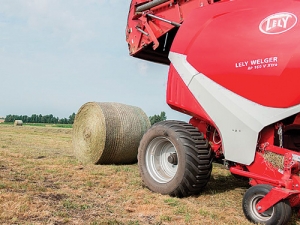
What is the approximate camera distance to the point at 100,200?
14.2 ft

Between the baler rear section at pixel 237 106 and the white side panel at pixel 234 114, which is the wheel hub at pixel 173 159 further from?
the white side panel at pixel 234 114

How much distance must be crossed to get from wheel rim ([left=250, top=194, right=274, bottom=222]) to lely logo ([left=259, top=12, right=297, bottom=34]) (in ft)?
5.82

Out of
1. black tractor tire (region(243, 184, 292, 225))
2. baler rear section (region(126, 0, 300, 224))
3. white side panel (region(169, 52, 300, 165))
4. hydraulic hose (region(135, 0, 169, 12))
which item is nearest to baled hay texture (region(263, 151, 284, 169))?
baler rear section (region(126, 0, 300, 224))

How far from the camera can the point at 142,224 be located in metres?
3.48

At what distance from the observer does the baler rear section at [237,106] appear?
379cm

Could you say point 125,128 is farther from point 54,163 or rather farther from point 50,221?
point 50,221

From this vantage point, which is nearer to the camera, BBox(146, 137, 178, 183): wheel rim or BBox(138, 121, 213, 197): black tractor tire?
BBox(138, 121, 213, 197): black tractor tire

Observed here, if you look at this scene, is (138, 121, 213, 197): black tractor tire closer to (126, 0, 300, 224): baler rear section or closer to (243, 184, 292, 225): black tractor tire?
(126, 0, 300, 224): baler rear section

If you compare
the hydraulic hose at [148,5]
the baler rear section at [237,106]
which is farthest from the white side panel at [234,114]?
the hydraulic hose at [148,5]

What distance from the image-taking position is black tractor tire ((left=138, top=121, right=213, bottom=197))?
178 inches

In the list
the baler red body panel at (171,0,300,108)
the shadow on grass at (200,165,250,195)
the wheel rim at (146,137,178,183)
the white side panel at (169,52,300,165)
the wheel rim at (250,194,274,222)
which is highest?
the baler red body panel at (171,0,300,108)

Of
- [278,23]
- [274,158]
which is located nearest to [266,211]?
[274,158]

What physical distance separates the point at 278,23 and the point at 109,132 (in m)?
4.27

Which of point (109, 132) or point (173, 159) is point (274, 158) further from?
point (109, 132)
